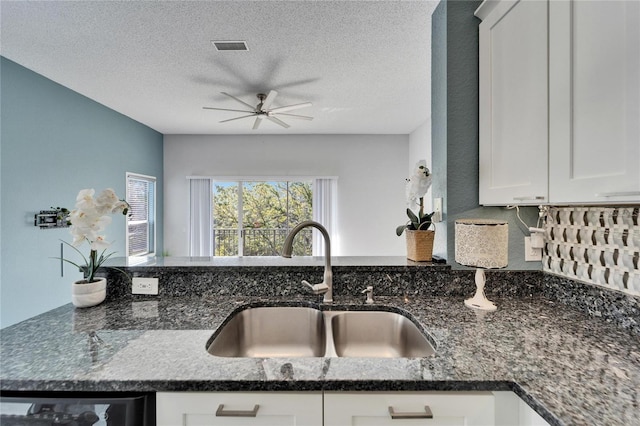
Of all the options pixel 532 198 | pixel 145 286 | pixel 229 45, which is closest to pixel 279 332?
pixel 145 286

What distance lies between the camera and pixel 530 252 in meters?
1.43

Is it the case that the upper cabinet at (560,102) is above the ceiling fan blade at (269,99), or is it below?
below

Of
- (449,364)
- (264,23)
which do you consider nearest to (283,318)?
(449,364)

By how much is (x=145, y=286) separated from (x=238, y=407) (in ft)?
3.00

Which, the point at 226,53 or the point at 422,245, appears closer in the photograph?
the point at 422,245

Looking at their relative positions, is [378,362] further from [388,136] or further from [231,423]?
[388,136]

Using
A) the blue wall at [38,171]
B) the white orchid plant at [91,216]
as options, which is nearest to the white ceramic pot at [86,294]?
the white orchid plant at [91,216]

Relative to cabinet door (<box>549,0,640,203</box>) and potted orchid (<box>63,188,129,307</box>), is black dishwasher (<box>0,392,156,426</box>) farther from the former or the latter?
cabinet door (<box>549,0,640,203</box>)

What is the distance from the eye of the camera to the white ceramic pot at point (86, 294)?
128 centimetres

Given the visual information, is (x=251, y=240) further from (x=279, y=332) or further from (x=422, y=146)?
(x=279, y=332)

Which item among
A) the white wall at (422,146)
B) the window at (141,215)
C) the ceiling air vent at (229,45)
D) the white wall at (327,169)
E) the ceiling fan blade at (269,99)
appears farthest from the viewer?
the white wall at (327,169)

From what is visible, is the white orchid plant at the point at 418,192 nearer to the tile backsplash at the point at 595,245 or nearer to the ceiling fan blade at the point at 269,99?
the tile backsplash at the point at 595,245

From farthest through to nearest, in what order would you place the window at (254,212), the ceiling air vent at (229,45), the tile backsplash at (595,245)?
the window at (254,212) < the ceiling air vent at (229,45) < the tile backsplash at (595,245)

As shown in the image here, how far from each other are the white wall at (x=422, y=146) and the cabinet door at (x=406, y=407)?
11.1 feet
